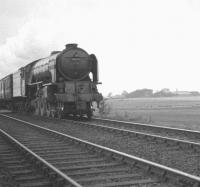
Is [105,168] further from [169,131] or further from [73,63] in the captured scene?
[73,63]

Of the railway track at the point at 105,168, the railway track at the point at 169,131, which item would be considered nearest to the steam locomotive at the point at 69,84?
the railway track at the point at 169,131

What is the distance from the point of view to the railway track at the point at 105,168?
5846mm

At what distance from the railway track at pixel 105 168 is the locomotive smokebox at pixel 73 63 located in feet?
30.3

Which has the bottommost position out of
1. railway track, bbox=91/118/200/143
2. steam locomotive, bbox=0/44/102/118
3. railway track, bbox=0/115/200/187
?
railway track, bbox=0/115/200/187

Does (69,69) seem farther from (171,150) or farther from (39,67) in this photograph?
(171,150)

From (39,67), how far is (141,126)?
9808 mm

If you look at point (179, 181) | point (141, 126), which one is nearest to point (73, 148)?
point (179, 181)

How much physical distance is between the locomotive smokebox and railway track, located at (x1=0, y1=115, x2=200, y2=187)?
923 cm

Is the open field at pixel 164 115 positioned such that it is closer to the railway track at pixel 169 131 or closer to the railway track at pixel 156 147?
the railway track at pixel 169 131

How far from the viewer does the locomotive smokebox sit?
19016mm

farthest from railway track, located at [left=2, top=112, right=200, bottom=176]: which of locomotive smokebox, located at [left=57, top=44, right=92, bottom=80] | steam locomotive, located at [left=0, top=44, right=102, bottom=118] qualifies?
locomotive smokebox, located at [left=57, top=44, right=92, bottom=80]

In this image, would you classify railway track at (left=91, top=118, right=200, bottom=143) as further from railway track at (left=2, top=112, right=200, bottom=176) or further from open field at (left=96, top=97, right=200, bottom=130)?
open field at (left=96, top=97, right=200, bottom=130)

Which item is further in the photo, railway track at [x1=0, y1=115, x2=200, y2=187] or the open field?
the open field

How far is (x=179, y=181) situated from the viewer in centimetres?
571
